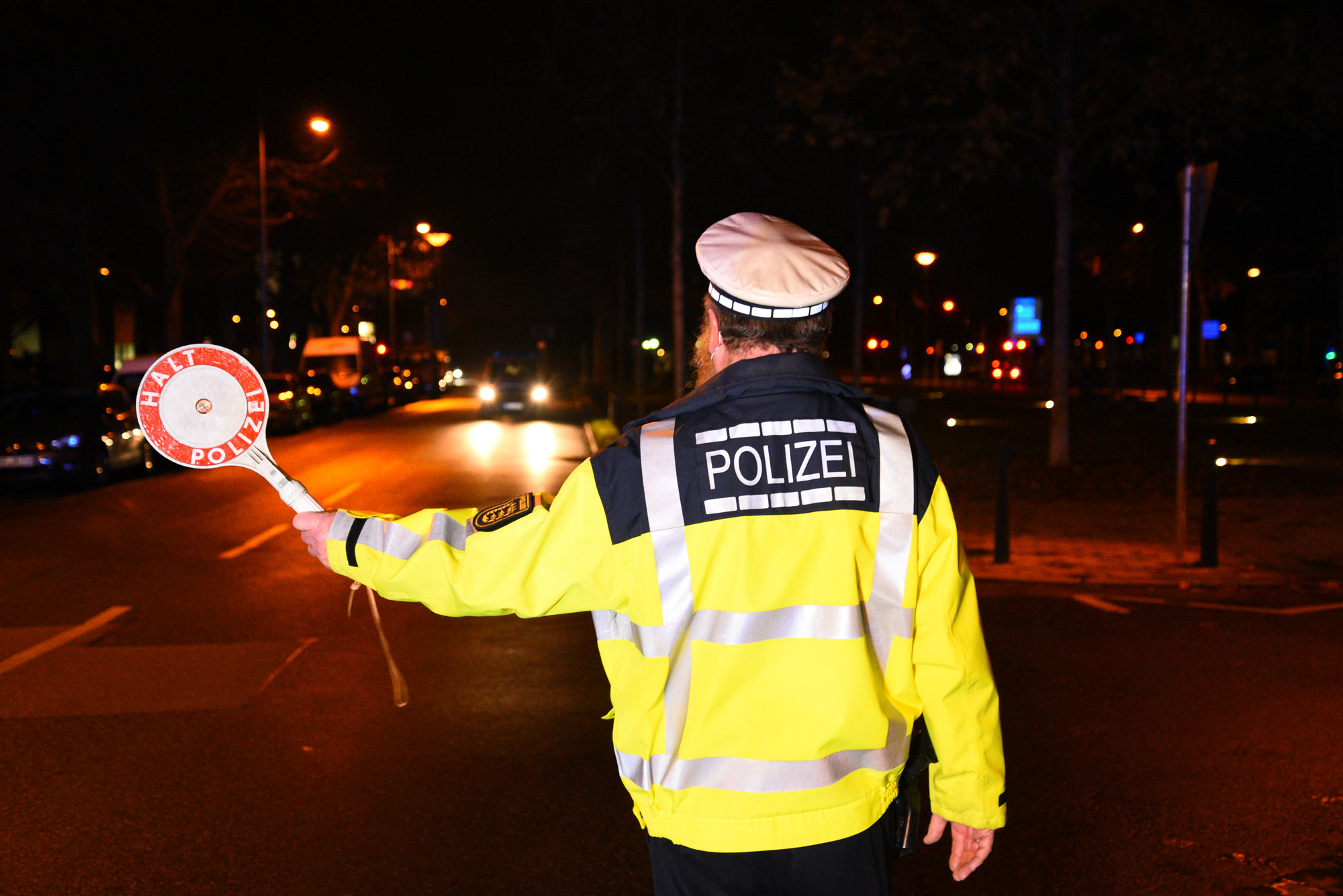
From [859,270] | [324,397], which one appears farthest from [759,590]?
[324,397]

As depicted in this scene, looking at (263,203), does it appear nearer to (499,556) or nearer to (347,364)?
(347,364)

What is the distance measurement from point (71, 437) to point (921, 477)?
18.1 m

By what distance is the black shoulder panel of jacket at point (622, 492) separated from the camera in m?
2.21

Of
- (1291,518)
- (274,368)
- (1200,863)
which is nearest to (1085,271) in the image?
(274,368)

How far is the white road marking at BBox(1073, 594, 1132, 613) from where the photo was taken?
8.89m

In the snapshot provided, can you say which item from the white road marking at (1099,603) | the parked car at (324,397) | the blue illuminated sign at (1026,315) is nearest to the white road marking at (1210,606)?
the white road marking at (1099,603)

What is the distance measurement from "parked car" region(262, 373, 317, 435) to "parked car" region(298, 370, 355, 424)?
3.77 ft

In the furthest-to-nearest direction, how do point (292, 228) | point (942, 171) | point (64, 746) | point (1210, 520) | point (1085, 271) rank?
→ point (1085, 271) → point (292, 228) → point (942, 171) → point (1210, 520) → point (64, 746)

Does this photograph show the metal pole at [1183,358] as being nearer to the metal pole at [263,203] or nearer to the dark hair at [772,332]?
the dark hair at [772,332]

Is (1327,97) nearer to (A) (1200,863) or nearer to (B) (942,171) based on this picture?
(B) (942,171)

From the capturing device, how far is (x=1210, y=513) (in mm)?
10367

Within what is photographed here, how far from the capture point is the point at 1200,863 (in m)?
4.50

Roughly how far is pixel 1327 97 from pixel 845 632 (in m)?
17.2

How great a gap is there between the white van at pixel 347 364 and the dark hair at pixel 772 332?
42.4 metres
